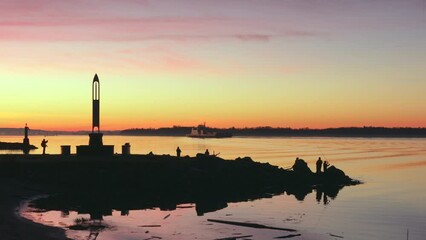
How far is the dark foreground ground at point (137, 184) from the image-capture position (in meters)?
33.1

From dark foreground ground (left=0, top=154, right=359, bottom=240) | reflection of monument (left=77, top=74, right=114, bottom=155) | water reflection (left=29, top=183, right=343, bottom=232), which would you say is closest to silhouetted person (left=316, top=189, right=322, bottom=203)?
water reflection (left=29, top=183, right=343, bottom=232)

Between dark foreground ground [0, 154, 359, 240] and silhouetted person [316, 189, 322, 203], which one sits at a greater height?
dark foreground ground [0, 154, 359, 240]

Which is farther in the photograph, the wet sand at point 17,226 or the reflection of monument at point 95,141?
the reflection of monument at point 95,141

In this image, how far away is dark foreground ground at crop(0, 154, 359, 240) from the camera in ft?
109

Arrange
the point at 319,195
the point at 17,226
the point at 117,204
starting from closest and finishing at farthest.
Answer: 1. the point at 17,226
2. the point at 117,204
3. the point at 319,195

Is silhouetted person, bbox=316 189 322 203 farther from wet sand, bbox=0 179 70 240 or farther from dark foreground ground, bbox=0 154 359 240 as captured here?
wet sand, bbox=0 179 70 240

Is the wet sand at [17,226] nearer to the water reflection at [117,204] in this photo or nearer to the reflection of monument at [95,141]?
the water reflection at [117,204]

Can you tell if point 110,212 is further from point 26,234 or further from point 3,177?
point 3,177

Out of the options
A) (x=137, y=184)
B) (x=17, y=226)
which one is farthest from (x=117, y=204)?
(x=17, y=226)

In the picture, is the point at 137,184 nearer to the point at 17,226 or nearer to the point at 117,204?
the point at 117,204

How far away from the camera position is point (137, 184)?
137 feet

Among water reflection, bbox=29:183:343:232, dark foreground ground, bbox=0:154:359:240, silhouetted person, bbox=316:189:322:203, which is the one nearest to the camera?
water reflection, bbox=29:183:343:232

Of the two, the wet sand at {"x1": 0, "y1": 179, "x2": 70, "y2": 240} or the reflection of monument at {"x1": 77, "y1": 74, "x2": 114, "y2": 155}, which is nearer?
the wet sand at {"x1": 0, "y1": 179, "x2": 70, "y2": 240}

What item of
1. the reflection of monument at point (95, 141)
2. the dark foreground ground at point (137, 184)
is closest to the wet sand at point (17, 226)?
the dark foreground ground at point (137, 184)
